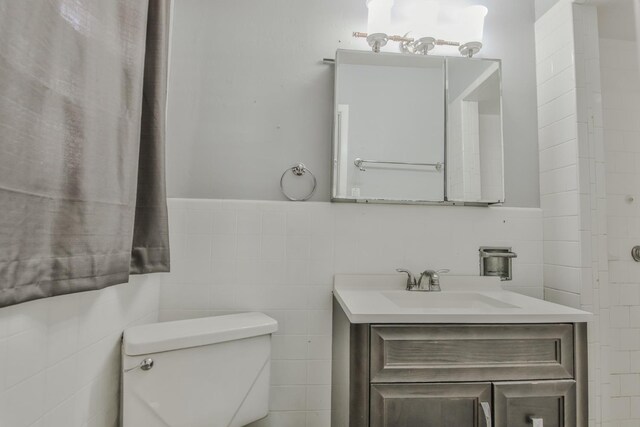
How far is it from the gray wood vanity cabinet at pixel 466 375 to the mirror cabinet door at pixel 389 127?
632 millimetres

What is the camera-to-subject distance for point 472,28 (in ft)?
5.20

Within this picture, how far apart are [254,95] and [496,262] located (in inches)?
52.5

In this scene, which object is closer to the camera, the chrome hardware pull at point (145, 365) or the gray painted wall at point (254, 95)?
the chrome hardware pull at point (145, 365)

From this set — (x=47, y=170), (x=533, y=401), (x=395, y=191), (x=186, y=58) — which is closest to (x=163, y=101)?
(x=186, y=58)

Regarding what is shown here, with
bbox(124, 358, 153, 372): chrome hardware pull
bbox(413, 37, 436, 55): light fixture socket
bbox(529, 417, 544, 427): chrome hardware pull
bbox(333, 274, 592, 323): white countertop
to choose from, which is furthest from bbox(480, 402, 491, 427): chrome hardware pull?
bbox(413, 37, 436, 55): light fixture socket

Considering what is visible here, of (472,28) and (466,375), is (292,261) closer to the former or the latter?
(466,375)

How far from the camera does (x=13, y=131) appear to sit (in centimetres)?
64

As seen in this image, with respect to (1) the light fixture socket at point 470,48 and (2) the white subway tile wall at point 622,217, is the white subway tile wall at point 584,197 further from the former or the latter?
(1) the light fixture socket at point 470,48

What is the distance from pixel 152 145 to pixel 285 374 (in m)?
1.04

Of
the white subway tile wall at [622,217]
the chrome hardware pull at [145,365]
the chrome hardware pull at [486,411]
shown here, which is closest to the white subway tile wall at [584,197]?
the white subway tile wall at [622,217]

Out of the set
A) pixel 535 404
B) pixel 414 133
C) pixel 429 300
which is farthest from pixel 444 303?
pixel 414 133

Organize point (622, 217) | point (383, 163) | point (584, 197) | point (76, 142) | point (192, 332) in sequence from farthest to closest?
point (622, 217)
point (383, 163)
point (584, 197)
point (192, 332)
point (76, 142)

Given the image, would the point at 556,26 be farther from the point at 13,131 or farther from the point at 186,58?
the point at 13,131

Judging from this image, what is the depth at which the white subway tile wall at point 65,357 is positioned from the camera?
702 millimetres
